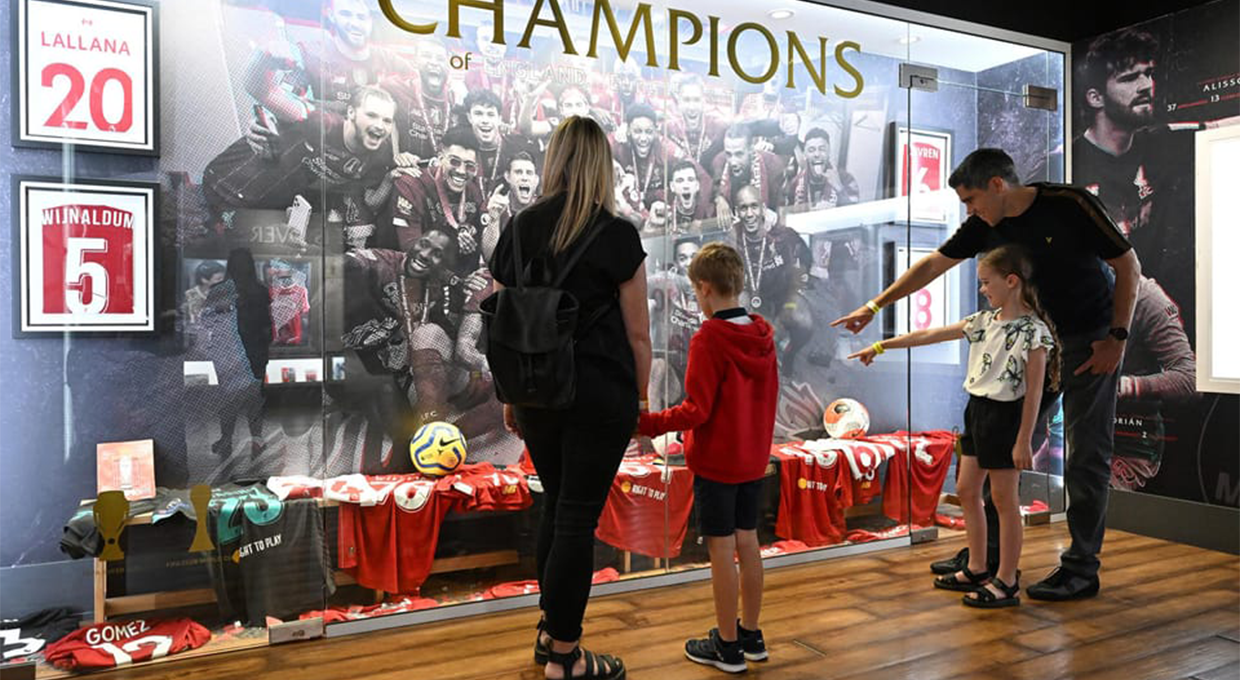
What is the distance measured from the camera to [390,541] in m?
3.26

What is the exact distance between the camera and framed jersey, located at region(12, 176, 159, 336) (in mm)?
2816

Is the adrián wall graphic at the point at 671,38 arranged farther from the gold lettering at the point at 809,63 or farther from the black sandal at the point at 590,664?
the black sandal at the point at 590,664

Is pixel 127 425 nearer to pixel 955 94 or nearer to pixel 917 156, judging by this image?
pixel 917 156

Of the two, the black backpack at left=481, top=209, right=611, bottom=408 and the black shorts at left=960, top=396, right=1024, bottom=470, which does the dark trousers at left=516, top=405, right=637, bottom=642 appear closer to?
the black backpack at left=481, top=209, right=611, bottom=408

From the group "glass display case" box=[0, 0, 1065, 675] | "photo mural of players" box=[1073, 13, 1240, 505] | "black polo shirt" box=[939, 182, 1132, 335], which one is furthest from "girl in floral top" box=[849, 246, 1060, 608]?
"photo mural of players" box=[1073, 13, 1240, 505]

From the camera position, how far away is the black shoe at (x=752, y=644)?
2795 mm

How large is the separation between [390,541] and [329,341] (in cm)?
73

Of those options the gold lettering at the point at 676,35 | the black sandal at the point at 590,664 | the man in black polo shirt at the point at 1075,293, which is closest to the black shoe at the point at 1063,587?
the man in black polo shirt at the point at 1075,293

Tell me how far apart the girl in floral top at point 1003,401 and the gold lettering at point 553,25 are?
1.75 m

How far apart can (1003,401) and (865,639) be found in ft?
3.17

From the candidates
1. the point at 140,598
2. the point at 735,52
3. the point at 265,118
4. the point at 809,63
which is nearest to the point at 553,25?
the point at 735,52

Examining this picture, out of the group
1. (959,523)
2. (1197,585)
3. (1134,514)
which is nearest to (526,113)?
(959,523)

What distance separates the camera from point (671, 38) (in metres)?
3.80

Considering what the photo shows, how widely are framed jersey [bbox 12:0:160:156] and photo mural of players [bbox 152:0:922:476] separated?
0.28 meters
